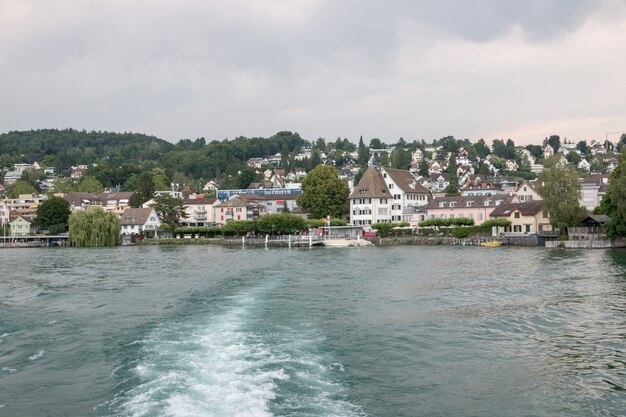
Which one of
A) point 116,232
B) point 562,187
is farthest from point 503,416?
point 116,232

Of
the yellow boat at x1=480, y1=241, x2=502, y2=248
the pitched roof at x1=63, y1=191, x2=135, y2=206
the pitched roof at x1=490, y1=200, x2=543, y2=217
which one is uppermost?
the pitched roof at x1=63, y1=191, x2=135, y2=206

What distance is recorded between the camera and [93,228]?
84.5 meters

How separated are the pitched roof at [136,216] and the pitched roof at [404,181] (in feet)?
128

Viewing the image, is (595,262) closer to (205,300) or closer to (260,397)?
(205,300)

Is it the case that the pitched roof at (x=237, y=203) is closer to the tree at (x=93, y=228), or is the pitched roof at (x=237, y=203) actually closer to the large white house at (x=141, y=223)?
the large white house at (x=141, y=223)

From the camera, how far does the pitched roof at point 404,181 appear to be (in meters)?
93.0

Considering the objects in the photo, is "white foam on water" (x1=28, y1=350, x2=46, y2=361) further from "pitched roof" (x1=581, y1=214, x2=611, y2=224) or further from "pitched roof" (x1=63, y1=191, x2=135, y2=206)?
"pitched roof" (x1=63, y1=191, x2=135, y2=206)

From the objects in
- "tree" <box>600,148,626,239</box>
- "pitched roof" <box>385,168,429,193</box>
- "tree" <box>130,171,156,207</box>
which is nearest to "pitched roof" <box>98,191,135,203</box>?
"tree" <box>130,171,156,207</box>

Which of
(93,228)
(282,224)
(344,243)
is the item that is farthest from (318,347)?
(93,228)

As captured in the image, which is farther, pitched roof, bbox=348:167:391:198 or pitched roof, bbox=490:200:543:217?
pitched roof, bbox=348:167:391:198

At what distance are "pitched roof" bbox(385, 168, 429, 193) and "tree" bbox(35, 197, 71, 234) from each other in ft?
170

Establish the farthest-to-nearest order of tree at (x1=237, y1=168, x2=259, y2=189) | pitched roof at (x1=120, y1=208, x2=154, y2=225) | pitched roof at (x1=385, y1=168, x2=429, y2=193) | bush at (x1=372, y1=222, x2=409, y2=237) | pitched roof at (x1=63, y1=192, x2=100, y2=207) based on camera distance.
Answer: tree at (x1=237, y1=168, x2=259, y2=189), pitched roof at (x1=63, y1=192, x2=100, y2=207), pitched roof at (x1=120, y1=208, x2=154, y2=225), pitched roof at (x1=385, y1=168, x2=429, y2=193), bush at (x1=372, y1=222, x2=409, y2=237)

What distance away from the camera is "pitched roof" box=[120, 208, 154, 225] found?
100375 millimetres

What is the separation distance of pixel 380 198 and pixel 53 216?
52.9m
